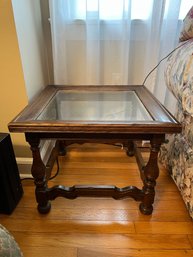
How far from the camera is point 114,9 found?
1.19 m

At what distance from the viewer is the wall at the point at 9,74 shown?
0.91 metres

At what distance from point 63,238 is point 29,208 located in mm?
258

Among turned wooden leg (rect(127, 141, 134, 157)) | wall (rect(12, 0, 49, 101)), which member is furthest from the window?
turned wooden leg (rect(127, 141, 134, 157))

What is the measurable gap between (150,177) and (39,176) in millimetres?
497

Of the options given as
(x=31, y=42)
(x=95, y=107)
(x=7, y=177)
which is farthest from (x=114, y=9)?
(x=7, y=177)

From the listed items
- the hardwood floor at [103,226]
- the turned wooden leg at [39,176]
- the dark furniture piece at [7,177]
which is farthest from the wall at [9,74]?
the hardwood floor at [103,226]

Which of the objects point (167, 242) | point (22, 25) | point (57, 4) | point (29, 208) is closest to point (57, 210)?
point (29, 208)

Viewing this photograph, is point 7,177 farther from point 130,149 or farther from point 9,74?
point 130,149

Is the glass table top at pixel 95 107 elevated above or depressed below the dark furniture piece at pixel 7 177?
above

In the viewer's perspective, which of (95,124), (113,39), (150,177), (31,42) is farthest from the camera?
(113,39)

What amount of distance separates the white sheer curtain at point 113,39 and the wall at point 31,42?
0.10 m

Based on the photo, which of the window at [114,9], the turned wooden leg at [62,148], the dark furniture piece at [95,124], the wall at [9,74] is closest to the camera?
the dark furniture piece at [95,124]

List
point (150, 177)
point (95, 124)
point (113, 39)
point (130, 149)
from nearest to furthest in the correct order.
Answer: point (95, 124)
point (150, 177)
point (113, 39)
point (130, 149)

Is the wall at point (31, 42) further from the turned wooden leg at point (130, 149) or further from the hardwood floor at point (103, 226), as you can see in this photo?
the turned wooden leg at point (130, 149)
